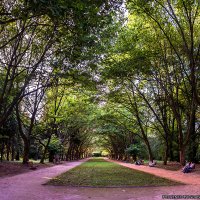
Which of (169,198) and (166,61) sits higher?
(166,61)

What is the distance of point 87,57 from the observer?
49.9 ft

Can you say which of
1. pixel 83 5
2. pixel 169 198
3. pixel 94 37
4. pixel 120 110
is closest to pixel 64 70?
pixel 94 37

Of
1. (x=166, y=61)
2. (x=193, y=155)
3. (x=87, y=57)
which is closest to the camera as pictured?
(x=87, y=57)

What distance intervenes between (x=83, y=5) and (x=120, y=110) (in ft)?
90.0

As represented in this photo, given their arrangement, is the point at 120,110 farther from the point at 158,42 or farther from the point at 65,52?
the point at 65,52

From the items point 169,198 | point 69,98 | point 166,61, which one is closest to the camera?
point 169,198

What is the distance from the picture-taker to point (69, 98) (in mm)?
33781

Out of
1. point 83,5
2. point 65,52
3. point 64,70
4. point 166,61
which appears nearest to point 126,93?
point 166,61

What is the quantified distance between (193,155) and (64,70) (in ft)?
53.7

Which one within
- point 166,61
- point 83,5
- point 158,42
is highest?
point 158,42

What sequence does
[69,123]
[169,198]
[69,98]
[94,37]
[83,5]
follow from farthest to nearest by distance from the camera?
[69,123] → [69,98] → [94,37] → [83,5] → [169,198]

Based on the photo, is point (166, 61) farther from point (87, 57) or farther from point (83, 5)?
point (83, 5)

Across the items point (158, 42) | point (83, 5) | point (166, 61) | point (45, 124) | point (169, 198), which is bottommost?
point (169, 198)

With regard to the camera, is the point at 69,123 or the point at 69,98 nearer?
the point at 69,98
